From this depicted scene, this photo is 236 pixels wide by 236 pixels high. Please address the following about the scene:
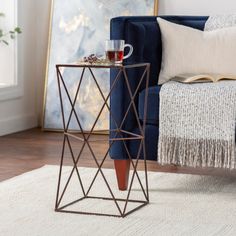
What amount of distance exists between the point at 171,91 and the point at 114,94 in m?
0.25

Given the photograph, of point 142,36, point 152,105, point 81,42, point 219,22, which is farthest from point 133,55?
point 81,42

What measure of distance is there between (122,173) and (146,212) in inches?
15.9

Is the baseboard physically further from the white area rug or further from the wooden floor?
the white area rug

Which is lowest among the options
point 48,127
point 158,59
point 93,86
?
Answer: point 48,127

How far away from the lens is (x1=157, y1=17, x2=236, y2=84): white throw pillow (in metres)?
3.24

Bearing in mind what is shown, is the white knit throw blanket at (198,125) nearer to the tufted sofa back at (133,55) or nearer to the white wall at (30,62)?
the tufted sofa back at (133,55)

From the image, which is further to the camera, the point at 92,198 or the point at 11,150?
the point at 11,150

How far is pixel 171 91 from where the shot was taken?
2896mm

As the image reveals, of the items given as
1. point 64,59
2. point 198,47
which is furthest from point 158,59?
point 64,59

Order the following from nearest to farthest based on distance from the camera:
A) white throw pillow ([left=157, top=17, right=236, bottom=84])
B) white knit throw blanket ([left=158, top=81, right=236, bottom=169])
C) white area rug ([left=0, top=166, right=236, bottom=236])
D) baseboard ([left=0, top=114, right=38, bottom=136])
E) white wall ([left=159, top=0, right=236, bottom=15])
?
1. white area rug ([left=0, top=166, right=236, bottom=236])
2. white knit throw blanket ([left=158, top=81, right=236, bottom=169])
3. white throw pillow ([left=157, top=17, right=236, bottom=84])
4. white wall ([left=159, top=0, right=236, bottom=15])
5. baseboard ([left=0, top=114, right=38, bottom=136])

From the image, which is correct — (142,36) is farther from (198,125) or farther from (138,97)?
(198,125)

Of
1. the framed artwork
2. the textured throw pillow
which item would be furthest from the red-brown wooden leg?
the framed artwork

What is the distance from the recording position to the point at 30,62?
478 cm

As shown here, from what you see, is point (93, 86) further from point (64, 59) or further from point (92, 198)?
point (92, 198)
